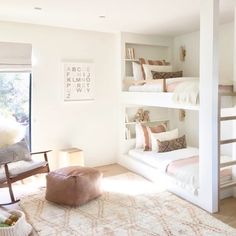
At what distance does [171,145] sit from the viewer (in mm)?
4488

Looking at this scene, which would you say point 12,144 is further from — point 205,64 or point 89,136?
point 205,64

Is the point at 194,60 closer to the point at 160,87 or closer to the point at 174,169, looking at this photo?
the point at 160,87

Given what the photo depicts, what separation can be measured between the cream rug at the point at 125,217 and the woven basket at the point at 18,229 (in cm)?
11

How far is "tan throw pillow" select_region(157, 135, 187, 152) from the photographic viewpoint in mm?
4422

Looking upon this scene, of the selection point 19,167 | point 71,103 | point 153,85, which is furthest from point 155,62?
point 19,167

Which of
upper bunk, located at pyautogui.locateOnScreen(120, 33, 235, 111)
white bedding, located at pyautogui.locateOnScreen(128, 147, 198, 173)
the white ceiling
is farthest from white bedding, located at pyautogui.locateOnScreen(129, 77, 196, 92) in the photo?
white bedding, located at pyautogui.locateOnScreen(128, 147, 198, 173)

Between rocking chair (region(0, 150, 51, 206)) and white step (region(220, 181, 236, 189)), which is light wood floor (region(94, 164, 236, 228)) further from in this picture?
rocking chair (region(0, 150, 51, 206))

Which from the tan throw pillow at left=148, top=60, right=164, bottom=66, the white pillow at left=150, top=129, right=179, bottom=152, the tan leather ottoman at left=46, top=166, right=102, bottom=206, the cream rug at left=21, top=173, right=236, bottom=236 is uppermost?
the tan throw pillow at left=148, top=60, right=164, bottom=66

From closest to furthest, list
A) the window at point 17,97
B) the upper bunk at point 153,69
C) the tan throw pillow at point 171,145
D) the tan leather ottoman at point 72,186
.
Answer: the tan leather ottoman at point 72,186, the upper bunk at point 153,69, the window at point 17,97, the tan throw pillow at point 171,145

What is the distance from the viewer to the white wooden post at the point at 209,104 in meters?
2.90

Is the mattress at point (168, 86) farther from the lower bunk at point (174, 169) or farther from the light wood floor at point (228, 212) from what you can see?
the light wood floor at point (228, 212)

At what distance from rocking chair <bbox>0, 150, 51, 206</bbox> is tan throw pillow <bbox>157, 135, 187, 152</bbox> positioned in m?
1.81

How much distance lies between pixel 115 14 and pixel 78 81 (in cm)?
135

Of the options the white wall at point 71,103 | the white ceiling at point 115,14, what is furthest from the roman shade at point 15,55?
the white ceiling at point 115,14
